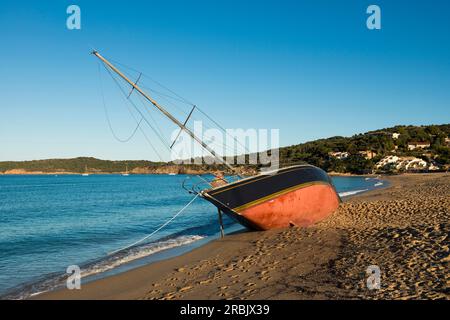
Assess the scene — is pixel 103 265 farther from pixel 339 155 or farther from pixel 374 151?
pixel 339 155

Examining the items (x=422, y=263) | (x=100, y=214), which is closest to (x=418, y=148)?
(x=100, y=214)

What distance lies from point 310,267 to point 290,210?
568cm

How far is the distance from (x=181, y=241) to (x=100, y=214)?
15670 mm

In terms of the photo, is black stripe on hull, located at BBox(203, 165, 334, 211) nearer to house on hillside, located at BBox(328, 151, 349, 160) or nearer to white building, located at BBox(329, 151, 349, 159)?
house on hillside, located at BBox(328, 151, 349, 160)

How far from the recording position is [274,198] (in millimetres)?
13758

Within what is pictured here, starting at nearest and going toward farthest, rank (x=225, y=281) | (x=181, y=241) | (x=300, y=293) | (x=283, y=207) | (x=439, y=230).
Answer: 1. (x=300, y=293)
2. (x=225, y=281)
3. (x=439, y=230)
4. (x=283, y=207)
5. (x=181, y=241)

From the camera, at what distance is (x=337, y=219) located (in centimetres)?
1522

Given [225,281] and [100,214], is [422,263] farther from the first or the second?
[100,214]

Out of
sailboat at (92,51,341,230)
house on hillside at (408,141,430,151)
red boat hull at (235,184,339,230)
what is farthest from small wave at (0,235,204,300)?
house on hillside at (408,141,430,151)

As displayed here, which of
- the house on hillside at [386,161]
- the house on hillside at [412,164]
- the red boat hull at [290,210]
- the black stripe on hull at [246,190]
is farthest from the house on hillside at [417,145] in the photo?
the black stripe on hull at [246,190]

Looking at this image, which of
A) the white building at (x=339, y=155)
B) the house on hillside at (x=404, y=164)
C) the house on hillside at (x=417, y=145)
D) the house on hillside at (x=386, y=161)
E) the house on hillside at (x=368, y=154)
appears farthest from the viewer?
the white building at (x=339, y=155)

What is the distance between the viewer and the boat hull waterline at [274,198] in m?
13.6

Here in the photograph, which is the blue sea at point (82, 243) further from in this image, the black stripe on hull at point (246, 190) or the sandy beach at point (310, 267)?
the black stripe on hull at point (246, 190)
